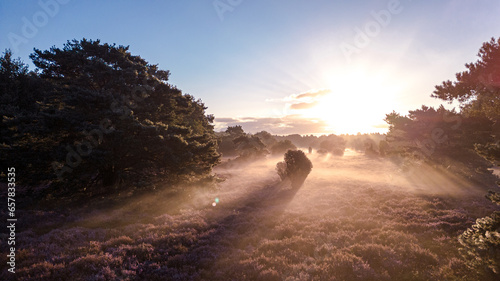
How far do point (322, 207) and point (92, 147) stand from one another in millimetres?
16429

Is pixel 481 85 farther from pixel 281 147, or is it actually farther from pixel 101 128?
pixel 281 147

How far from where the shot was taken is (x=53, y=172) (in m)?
12.4

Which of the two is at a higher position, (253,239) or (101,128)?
(101,128)

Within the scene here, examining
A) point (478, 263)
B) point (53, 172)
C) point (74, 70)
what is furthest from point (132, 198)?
point (478, 263)

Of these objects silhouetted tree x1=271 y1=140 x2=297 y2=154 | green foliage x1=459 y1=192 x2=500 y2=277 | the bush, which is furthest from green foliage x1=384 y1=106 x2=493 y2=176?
silhouetted tree x1=271 y1=140 x2=297 y2=154

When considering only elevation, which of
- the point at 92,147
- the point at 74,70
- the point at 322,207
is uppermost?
the point at 74,70

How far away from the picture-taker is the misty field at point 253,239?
7039 mm

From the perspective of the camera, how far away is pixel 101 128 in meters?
12.2

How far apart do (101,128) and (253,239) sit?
1089cm

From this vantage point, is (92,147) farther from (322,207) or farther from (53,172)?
(322,207)

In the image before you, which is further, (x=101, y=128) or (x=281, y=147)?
(x=281, y=147)

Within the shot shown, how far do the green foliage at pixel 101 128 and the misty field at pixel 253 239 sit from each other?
9.25 ft

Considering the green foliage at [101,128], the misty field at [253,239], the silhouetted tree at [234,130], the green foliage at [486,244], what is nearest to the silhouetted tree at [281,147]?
the silhouetted tree at [234,130]

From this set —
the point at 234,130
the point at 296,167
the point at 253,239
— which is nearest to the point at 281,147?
the point at 234,130
